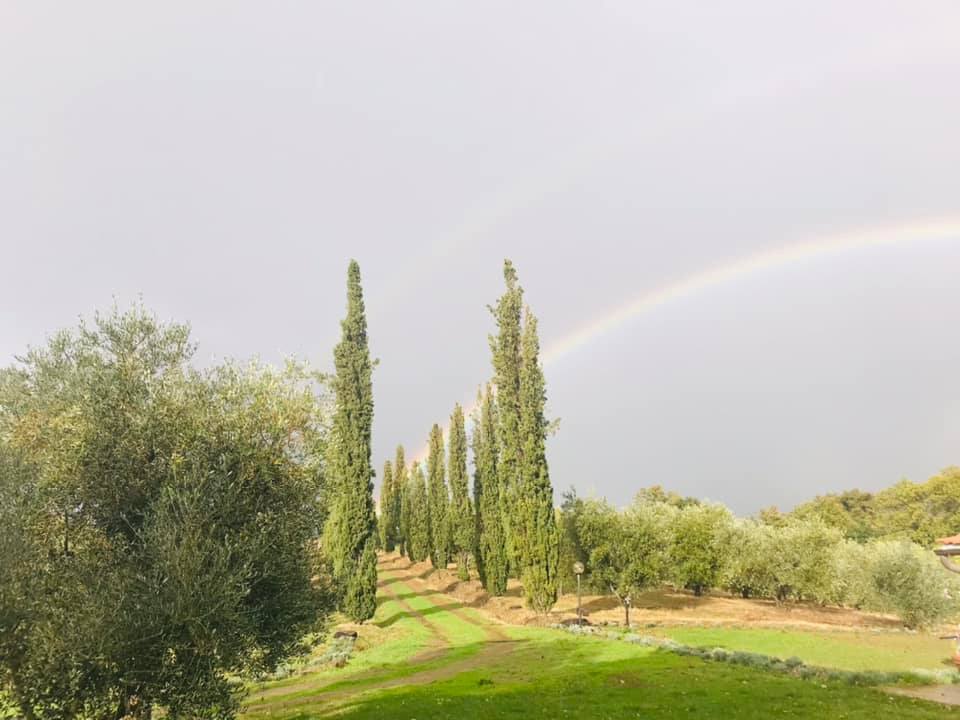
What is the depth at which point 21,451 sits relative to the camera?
12945 millimetres

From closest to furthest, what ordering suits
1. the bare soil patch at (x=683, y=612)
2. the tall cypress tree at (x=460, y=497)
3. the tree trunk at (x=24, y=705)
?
Result: the tree trunk at (x=24, y=705) → the bare soil patch at (x=683, y=612) → the tall cypress tree at (x=460, y=497)

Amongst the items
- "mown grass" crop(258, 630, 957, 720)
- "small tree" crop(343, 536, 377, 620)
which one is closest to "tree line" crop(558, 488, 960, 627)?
"small tree" crop(343, 536, 377, 620)

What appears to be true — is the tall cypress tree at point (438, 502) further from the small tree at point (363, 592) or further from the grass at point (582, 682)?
the grass at point (582, 682)

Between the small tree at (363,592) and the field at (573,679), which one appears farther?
the small tree at (363,592)

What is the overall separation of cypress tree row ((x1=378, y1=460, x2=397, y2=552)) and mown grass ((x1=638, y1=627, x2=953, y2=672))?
9229 cm

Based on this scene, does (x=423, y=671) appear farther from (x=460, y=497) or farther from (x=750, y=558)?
(x=460, y=497)

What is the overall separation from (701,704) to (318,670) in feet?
65.4

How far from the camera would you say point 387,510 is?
127 meters

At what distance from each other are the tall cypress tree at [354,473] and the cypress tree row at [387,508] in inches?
3217

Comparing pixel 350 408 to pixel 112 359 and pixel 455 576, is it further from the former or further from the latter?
pixel 455 576

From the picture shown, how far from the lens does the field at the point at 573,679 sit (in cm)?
1883

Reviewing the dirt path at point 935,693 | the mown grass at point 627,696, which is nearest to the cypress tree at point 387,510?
the mown grass at point 627,696

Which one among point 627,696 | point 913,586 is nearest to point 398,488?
point 913,586

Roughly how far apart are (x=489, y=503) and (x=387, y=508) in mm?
68717
